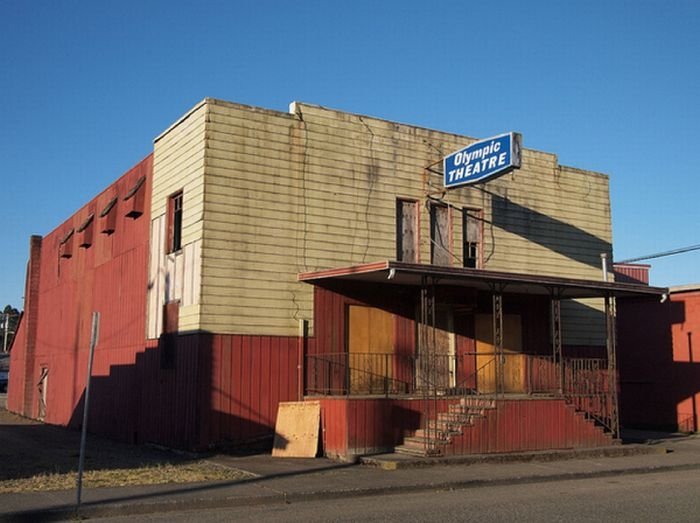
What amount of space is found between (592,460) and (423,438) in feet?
12.4

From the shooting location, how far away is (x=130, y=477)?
14.0 m

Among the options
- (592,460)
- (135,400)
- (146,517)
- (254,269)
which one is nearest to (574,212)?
(592,460)

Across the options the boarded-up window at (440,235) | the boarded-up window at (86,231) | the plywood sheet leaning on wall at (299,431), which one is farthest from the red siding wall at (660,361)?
the boarded-up window at (86,231)

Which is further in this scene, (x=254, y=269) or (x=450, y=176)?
(x=450, y=176)

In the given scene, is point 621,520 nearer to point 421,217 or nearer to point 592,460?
point 592,460

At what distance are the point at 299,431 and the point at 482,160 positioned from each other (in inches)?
313

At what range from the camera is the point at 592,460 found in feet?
58.7

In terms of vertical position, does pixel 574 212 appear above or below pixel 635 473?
above

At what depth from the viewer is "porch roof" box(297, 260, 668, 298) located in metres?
17.2

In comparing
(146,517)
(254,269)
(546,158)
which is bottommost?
(146,517)

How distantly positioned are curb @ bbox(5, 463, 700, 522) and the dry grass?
1772mm

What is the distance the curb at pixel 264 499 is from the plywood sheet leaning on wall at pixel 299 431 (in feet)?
14.4

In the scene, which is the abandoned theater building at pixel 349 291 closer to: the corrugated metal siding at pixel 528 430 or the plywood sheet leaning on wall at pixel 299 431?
the corrugated metal siding at pixel 528 430

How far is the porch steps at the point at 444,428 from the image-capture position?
16.9 m
